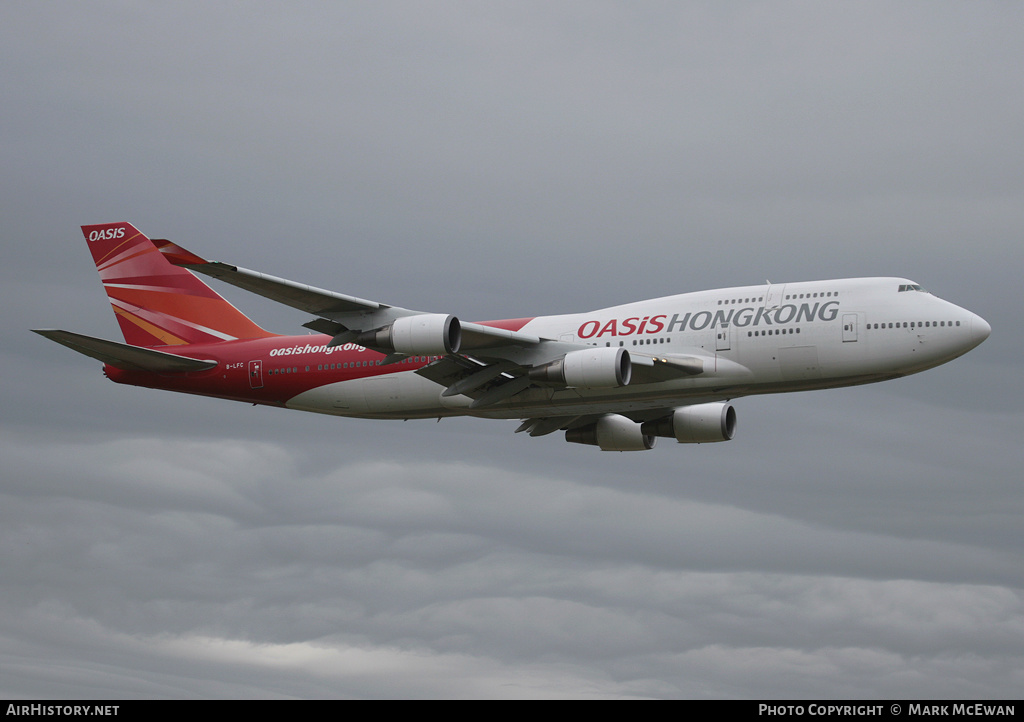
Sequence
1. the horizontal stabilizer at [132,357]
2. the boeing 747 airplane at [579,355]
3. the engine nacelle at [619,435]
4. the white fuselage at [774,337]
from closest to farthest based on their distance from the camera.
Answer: the boeing 747 airplane at [579,355]
the white fuselage at [774,337]
the horizontal stabilizer at [132,357]
the engine nacelle at [619,435]

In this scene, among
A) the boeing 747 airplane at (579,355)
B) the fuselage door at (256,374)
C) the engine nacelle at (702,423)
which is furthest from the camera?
the fuselage door at (256,374)

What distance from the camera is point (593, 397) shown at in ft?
156

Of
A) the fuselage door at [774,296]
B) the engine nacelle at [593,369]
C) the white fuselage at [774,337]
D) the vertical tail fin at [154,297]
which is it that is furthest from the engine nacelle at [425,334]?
the vertical tail fin at [154,297]

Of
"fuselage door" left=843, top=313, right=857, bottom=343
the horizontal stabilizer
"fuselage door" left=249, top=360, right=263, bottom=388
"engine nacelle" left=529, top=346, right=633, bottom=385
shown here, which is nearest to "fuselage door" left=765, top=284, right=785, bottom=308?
"fuselage door" left=843, top=313, right=857, bottom=343

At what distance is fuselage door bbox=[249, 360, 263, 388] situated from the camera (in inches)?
2101

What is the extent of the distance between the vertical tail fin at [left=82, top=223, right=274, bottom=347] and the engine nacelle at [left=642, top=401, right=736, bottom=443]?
1870 cm

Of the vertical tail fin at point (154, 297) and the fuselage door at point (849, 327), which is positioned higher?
the vertical tail fin at point (154, 297)

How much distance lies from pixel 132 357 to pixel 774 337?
27151 millimetres

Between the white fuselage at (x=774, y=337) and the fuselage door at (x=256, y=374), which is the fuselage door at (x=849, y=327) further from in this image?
the fuselage door at (x=256, y=374)

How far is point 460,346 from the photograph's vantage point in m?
46.1

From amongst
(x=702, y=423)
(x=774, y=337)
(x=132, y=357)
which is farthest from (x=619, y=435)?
(x=132, y=357)

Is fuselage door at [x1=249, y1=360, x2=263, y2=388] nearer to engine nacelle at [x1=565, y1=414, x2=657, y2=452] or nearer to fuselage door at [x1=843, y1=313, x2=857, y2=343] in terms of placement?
engine nacelle at [x1=565, y1=414, x2=657, y2=452]

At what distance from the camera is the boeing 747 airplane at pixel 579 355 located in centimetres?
4453

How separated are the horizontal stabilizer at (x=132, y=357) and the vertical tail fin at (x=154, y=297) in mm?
2255
